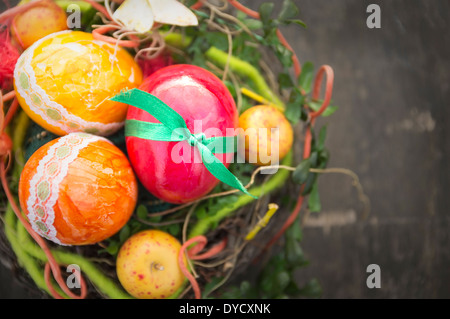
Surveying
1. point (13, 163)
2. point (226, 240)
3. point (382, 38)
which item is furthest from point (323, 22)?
point (13, 163)

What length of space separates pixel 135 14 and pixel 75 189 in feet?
0.73

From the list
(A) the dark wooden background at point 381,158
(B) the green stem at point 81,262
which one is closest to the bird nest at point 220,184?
(B) the green stem at point 81,262

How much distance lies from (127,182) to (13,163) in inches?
6.7

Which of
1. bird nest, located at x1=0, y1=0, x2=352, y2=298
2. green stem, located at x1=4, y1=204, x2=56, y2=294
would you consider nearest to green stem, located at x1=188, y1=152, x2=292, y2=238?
bird nest, located at x1=0, y1=0, x2=352, y2=298

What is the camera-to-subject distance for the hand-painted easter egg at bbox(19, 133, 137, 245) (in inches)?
16.5

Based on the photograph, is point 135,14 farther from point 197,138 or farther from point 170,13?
point 197,138

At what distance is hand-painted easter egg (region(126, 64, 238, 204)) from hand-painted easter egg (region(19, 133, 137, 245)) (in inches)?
1.3

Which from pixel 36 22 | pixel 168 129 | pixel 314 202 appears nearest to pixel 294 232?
pixel 314 202

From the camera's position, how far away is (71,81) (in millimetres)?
432

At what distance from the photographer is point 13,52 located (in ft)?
1.57

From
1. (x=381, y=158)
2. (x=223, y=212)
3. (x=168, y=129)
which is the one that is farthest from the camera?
(x=381, y=158)

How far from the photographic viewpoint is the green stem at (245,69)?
0.55m

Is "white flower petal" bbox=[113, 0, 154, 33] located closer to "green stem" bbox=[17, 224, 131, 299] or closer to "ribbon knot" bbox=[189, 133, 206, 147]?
"ribbon knot" bbox=[189, 133, 206, 147]

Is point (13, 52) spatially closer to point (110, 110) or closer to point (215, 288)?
point (110, 110)
